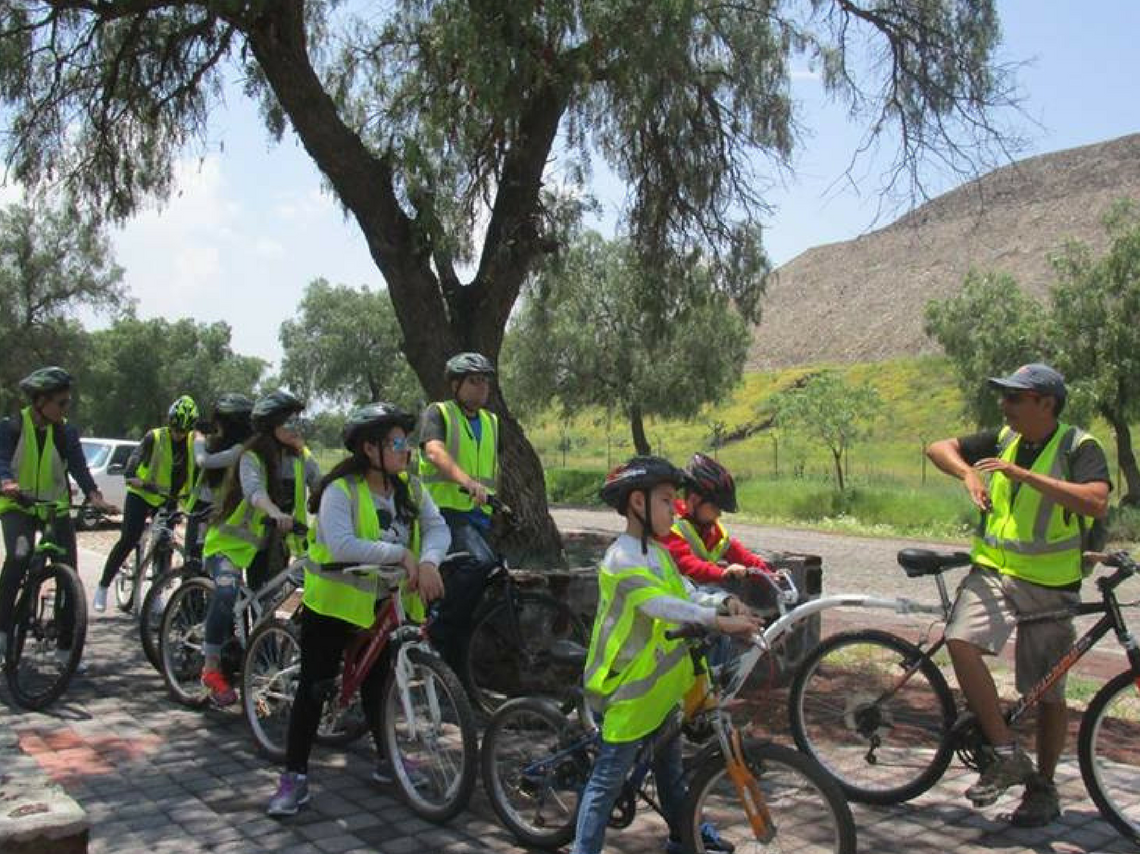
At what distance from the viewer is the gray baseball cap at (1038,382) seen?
4.84 m

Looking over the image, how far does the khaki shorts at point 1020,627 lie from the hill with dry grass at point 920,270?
88.6 meters

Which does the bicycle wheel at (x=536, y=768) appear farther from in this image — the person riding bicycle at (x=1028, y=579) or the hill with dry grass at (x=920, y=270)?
the hill with dry grass at (x=920, y=270)

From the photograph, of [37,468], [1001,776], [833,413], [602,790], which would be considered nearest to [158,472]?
[37,468]

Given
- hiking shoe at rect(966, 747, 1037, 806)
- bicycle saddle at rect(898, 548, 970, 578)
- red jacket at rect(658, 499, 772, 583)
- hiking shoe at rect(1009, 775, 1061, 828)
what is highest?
red jacket at rect(658, 499, 772, 583)

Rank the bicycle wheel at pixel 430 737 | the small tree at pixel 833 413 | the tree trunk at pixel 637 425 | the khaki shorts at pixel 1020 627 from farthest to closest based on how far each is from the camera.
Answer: the tree trunk at pixel 637 425, the small tree at pixel 833 413, the khaki shorts at pixel 1020 627, the bicycle wheel at pixel 430 737

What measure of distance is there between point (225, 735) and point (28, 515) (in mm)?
2167

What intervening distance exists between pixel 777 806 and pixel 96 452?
20.3m

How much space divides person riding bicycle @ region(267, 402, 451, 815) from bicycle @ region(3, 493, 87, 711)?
2.28m

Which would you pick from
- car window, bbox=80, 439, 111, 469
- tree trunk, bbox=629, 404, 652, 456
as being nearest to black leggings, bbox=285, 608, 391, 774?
car window, bbox=80, 439, 111, 469

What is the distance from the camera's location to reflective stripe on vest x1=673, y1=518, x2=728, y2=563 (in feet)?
17.6

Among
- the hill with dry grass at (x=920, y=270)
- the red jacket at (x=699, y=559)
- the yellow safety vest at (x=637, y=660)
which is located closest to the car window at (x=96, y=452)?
the red jacket at (x=699, y=559)

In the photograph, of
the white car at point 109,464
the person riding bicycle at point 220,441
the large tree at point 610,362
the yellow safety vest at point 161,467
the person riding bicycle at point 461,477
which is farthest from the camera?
the large tree at point 610,362

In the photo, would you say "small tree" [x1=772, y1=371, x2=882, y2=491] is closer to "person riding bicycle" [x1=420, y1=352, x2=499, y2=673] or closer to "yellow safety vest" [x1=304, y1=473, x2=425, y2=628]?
"person riding bicycle" [x1=420, y1=352, x2=499, y2=673]

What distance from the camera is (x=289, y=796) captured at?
196 inches
